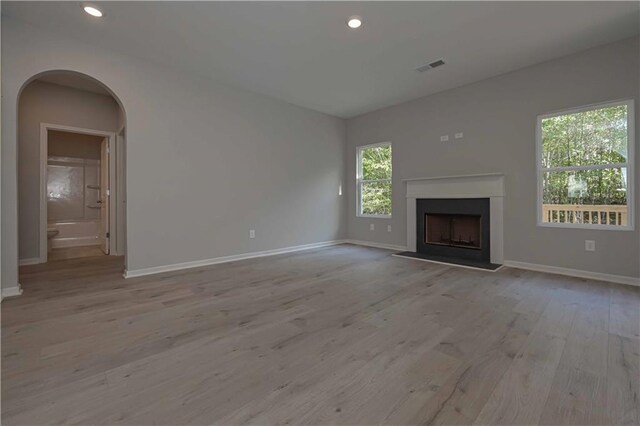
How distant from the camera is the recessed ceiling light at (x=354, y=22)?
2.77 m

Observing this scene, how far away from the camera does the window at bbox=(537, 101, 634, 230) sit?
10.6 ft

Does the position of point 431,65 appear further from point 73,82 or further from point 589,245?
point 73,82

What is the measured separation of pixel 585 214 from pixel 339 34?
11.9ft

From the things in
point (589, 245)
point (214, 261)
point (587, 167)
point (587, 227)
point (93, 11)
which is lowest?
point (214, 261)

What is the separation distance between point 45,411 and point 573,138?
5.26m

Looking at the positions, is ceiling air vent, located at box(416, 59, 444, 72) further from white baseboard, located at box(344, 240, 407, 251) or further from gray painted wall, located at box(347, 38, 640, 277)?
white baseboard, located at box(344, 240, 407, 251)

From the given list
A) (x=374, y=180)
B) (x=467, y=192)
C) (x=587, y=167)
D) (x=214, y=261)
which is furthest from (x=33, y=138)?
(x=587, y=167)

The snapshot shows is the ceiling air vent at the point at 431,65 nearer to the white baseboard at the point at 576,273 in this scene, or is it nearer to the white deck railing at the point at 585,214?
the white deck railing at the point at 585,214

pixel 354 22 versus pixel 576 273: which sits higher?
pixel 354 22

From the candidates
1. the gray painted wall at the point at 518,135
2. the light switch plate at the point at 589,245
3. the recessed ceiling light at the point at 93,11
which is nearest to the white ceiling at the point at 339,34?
the recessed ceiling light at the point at 93,11

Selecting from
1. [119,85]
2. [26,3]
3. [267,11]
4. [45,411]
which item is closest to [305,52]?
[267,11]

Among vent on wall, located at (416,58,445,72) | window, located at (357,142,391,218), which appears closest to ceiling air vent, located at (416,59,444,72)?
vent on wall, located at (416,58,445,72)

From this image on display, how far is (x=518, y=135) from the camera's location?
3922 mm

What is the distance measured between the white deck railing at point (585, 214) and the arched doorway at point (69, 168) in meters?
5.54
